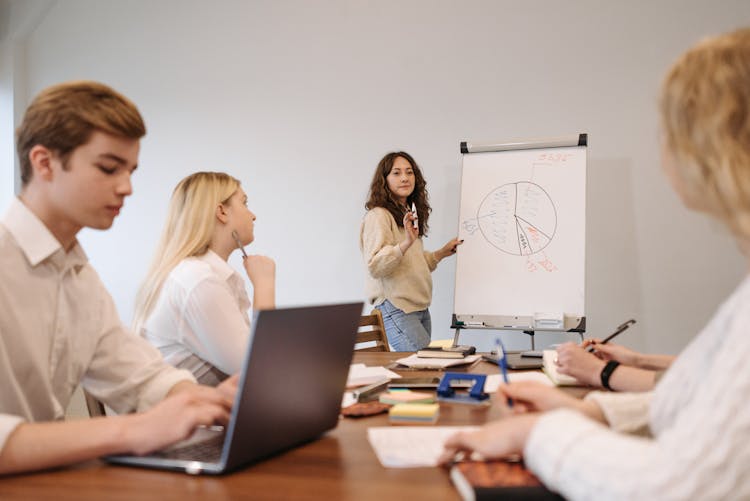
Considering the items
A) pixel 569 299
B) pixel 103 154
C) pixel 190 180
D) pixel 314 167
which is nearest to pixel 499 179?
pixel 569 299

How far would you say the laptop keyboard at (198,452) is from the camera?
3.12ft

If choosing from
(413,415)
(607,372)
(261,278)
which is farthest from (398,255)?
(413,415)

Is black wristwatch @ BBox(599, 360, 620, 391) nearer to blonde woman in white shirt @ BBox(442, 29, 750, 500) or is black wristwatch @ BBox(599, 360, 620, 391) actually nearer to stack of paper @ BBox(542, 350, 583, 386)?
stack of paper @ BBox(542, 350, 583, 386)

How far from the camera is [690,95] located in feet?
2.44

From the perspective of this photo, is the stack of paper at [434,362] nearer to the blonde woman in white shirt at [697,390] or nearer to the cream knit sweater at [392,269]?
the blonde woman in white shirt at [697,390]

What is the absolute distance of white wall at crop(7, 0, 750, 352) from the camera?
358cm

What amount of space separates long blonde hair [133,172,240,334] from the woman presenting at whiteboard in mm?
1365

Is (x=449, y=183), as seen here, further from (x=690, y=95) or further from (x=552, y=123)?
(x=690, y=95)

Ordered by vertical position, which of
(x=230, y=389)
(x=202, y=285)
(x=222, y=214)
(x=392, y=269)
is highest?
(x=222, y=214)

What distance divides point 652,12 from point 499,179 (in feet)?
3.96

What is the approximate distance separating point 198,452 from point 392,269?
2.38m

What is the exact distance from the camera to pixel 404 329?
335 cm

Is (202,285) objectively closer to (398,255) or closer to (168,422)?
(168,422)

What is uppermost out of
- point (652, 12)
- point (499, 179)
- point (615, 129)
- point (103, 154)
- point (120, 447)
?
point (652, 12)
